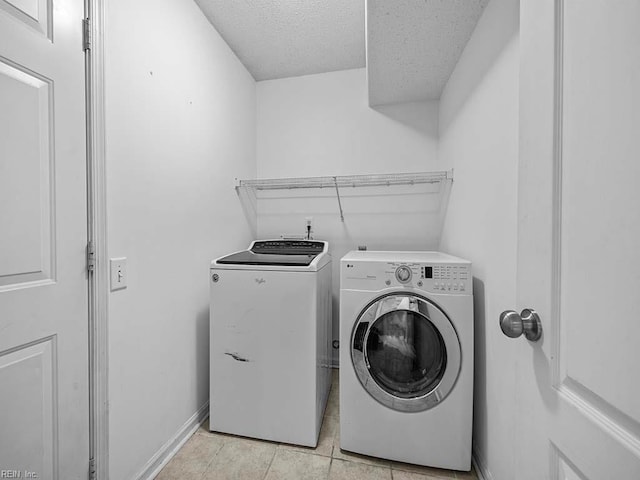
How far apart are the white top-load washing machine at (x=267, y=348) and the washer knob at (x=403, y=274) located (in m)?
0.44

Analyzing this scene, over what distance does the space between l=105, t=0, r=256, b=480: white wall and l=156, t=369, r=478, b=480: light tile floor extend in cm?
17

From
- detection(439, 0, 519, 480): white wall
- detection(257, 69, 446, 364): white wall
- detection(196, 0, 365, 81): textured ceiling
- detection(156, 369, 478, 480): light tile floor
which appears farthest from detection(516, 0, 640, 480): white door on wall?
detection(257, 69, 446, 364): white wall

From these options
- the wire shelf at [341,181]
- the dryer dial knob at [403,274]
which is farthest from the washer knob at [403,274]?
the wire shelf at [341,181]

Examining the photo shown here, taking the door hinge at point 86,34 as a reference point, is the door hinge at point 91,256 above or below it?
below

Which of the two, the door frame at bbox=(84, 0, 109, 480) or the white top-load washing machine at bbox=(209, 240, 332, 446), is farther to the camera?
the white top-load washing machine at bbox=(209, 240, 332, 446)

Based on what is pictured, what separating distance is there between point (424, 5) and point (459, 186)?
37.7 inches

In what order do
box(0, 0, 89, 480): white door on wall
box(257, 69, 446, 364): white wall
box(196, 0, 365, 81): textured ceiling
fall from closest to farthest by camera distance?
box(0, 0, 89, 480): white door on wall < box(196, 0, 365, 81): textured ceiling < box(257, 69, 446, 364): white wall

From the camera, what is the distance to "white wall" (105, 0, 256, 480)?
1161 mm

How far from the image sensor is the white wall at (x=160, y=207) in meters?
1.16

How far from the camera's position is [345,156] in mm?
2377

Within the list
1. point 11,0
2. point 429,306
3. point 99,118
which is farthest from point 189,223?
point 429,306

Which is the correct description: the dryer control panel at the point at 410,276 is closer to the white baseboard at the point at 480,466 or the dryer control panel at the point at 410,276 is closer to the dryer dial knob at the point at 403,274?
the dryer dial knob at the point at 403,274

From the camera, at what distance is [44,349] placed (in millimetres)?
907

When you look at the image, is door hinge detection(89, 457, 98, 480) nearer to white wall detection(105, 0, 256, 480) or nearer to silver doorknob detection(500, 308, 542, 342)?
white wall detection(105, 0, 256, 480)
